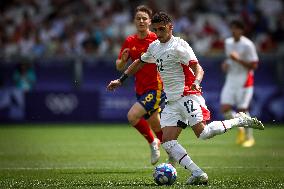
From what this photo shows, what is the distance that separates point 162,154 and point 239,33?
397 cm

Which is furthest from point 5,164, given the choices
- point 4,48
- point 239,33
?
point 4,48

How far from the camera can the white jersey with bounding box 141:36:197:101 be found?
1145 centimetres

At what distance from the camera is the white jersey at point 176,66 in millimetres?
11445

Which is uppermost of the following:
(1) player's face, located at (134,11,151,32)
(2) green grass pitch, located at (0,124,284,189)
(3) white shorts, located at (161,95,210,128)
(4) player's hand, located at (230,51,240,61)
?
(1) player's face, located at (134,11,151,32)

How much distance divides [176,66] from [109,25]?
57.5ft

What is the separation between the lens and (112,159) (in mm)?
15562

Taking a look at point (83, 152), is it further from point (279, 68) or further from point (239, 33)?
point (279, 68)

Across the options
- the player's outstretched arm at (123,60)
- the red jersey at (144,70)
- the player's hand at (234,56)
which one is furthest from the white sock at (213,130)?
the player's hand at (234,56)

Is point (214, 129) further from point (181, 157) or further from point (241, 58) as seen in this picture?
point (241, 58)

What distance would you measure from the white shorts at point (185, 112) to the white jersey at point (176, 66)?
0.30 ft

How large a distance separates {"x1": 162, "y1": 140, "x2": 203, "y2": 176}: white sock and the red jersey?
3105mm

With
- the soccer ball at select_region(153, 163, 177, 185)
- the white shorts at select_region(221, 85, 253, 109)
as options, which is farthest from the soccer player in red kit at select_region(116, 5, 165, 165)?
the white shorts at select_region(221, 85, 253, 109)

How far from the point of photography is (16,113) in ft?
88.7

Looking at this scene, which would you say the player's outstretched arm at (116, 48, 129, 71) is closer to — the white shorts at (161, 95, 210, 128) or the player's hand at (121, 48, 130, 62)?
the player's hand at (121, 48, 130, 62)
